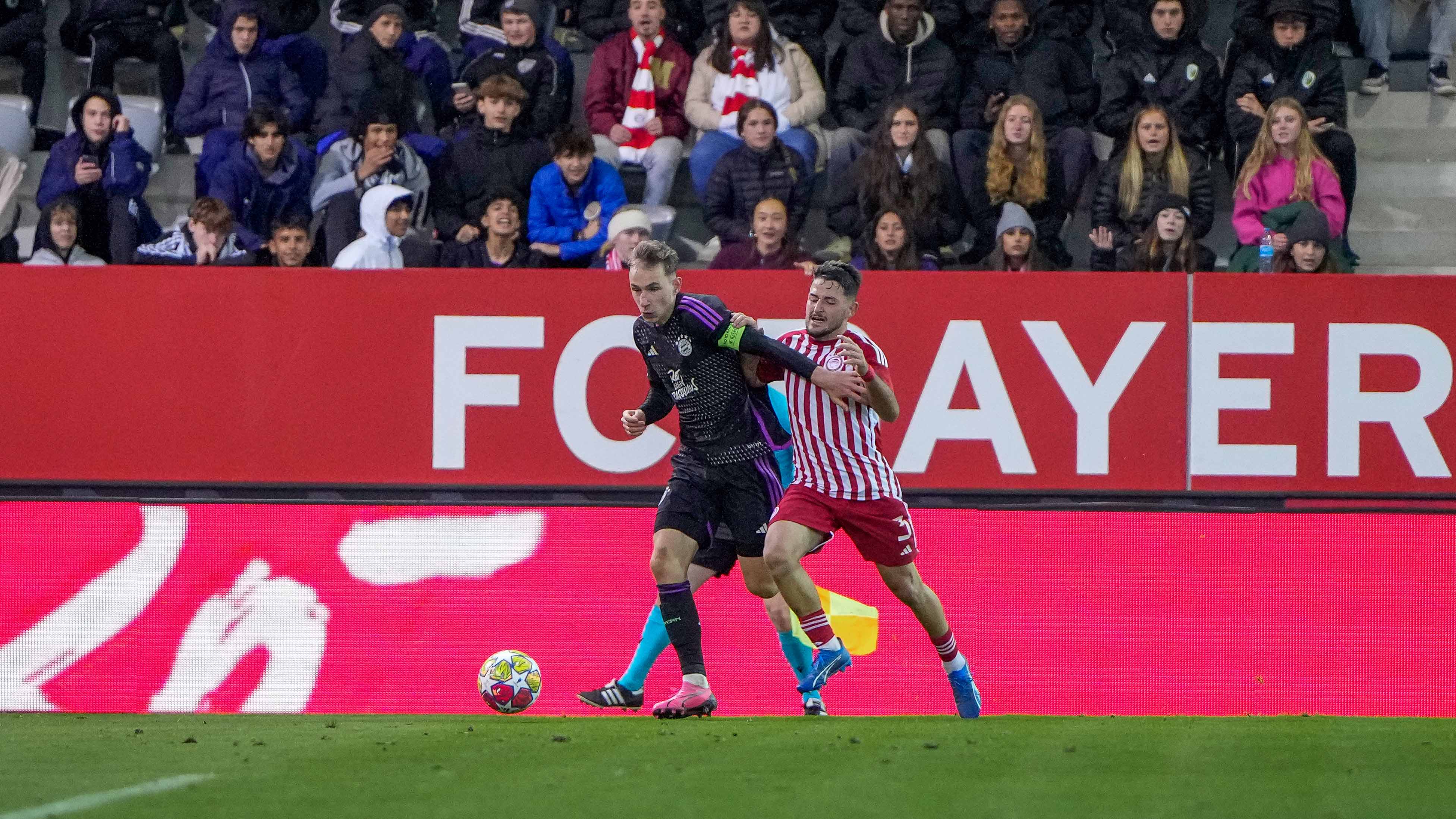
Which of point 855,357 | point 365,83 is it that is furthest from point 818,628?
point 365,83

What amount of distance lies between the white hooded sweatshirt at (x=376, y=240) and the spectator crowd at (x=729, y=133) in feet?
0.07

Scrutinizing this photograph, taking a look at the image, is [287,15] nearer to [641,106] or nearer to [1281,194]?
[641,106]

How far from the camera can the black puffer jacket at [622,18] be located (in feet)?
37.9

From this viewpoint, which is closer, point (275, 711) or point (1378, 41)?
point (275, 711)

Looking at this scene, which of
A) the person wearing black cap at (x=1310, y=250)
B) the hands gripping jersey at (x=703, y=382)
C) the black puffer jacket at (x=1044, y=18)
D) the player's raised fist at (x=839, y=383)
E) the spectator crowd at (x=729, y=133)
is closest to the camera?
the player's raised fist at (x=839, y=383)

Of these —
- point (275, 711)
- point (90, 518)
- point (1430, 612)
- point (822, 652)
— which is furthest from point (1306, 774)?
point (90, 518)

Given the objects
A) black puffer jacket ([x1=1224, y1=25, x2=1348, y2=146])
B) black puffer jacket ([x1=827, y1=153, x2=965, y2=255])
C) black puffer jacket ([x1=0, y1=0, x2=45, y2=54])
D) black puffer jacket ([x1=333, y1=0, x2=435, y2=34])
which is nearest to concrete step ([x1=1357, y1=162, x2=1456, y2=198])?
black puffer jacket ([x1=1224, y1=25, x2=1348, y2=146])

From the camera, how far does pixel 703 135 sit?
10773 mm

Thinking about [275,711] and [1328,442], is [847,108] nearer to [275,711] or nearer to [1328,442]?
[1328,442]

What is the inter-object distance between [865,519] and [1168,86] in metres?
5.31

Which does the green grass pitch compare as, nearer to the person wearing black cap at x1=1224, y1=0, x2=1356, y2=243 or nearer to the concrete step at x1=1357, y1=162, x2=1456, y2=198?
the person wearing black cap at x1=1224, y1=0, x2=1356, y2=243

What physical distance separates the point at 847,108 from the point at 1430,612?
4.95m

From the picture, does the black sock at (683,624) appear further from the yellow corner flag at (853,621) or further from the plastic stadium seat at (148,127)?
the plastic stadium seat at (148,127)

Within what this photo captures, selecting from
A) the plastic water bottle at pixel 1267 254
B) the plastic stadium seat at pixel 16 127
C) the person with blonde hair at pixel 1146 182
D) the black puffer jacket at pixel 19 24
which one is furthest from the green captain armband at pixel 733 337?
the black puffer jacket at pixel 19 24
